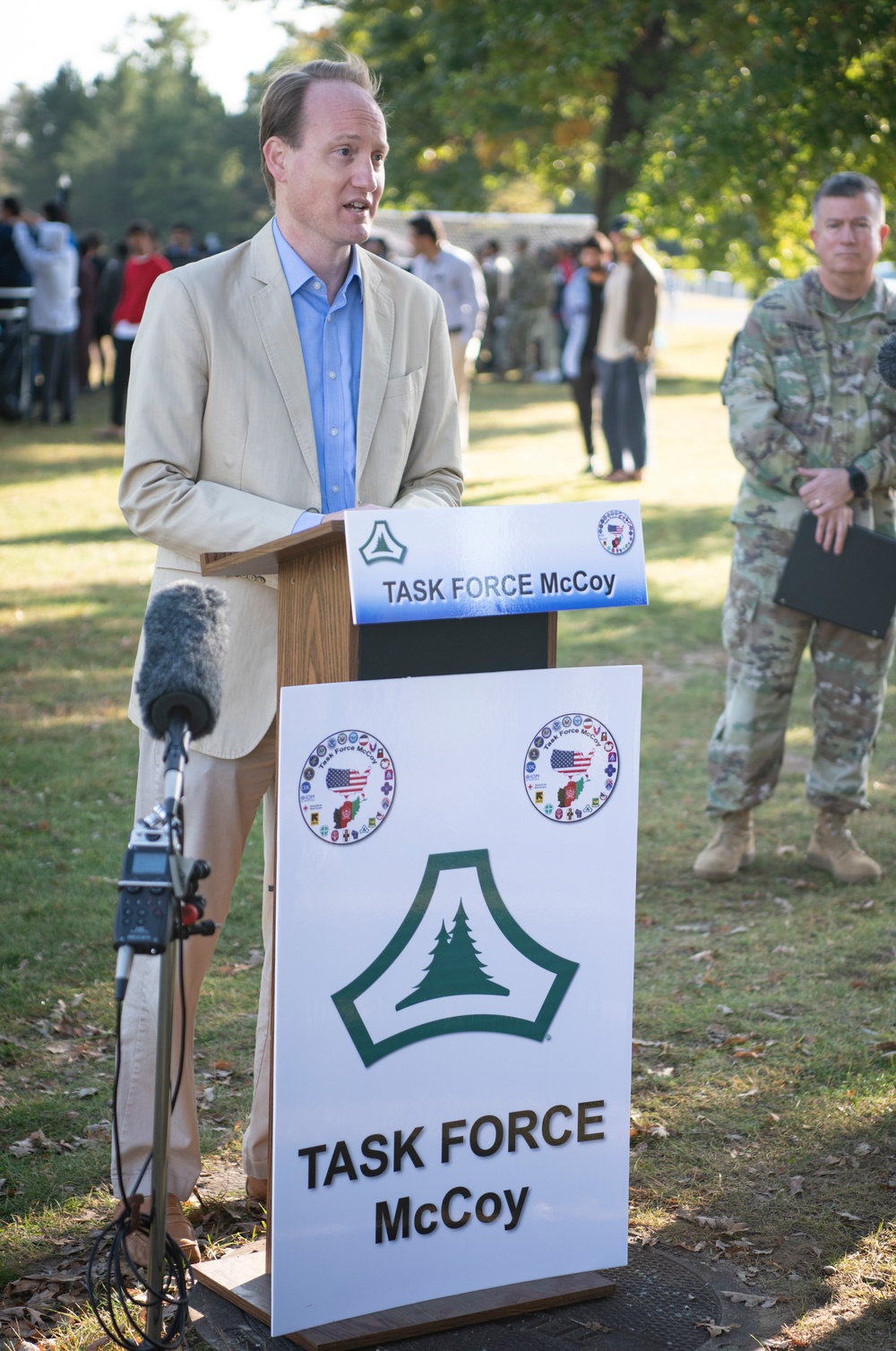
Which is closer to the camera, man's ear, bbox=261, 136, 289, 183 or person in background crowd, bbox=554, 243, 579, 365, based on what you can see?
man's ear, bbox=261, 136, 289, 183

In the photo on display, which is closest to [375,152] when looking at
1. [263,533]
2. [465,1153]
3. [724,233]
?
[263,533]

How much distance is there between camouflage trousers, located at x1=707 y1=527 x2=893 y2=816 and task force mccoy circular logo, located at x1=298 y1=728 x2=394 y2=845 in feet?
10.1

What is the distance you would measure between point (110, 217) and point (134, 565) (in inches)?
2548

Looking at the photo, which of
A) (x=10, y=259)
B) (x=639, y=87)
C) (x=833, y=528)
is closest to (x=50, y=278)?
(x=10, y=259)

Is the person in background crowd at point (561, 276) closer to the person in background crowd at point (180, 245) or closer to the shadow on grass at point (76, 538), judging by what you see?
the person in background crowd at point (180, 245)

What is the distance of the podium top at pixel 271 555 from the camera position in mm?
2559

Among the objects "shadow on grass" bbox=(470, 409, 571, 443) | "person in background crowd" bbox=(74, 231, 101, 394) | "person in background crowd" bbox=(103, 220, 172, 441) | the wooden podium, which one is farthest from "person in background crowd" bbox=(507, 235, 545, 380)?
the wooden podium

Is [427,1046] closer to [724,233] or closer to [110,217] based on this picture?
[724,233]

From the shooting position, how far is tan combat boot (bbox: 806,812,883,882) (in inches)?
226

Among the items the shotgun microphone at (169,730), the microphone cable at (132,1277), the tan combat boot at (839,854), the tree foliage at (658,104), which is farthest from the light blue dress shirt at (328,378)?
the tree foliage at (658,104)

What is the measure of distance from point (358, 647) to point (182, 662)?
0.50 m

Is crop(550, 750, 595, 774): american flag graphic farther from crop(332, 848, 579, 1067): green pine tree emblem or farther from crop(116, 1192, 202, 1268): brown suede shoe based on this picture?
crop(116, 1192, 202, 1268): brown suede shoe

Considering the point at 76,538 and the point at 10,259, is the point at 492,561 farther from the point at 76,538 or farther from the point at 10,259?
the point at 10,259

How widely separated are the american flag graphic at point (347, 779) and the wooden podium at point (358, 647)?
0.18 m
